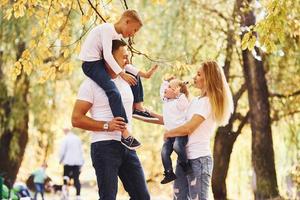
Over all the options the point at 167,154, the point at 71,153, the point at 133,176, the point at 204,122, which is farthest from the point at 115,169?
the point at 71,153

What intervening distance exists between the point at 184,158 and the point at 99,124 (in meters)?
1.18

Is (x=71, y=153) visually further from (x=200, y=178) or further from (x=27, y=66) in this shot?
(x=200, y=178)

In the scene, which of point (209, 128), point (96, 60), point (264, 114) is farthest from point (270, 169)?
point (96, 60)

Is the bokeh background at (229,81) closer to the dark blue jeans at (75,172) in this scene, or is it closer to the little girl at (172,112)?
the dark blue jeans at (75,172)

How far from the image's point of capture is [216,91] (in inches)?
224

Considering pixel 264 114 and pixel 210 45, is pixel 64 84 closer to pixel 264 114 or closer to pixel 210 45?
pixel 210 45

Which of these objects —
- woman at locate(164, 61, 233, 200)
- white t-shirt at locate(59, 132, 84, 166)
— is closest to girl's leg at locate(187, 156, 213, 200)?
woman at locate(164, 61, 233, 200)

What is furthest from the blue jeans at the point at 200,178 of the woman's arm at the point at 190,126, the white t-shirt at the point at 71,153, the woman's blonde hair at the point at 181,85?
the white t-shirt at the point at 71,153

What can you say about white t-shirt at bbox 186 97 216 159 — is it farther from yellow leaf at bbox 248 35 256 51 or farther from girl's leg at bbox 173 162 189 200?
yellow leaf at bbox 248 35 256 51

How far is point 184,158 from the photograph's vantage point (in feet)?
18.8

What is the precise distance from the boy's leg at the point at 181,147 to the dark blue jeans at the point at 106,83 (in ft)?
2.98

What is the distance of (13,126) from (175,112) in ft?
35.4

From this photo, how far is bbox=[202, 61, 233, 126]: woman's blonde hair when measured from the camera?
18.6 feet

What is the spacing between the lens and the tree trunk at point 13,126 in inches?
637
